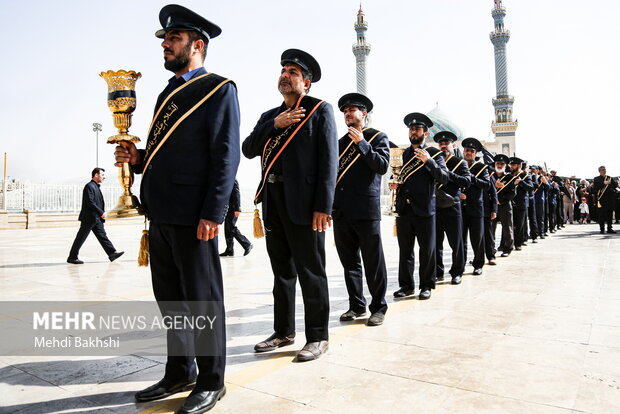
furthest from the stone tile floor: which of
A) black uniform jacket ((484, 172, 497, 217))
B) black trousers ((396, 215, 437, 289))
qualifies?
black uniform jacket ((484, 172, 497, 217))

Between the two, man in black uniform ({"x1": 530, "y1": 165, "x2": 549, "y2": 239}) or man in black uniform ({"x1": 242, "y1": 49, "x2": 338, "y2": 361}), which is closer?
man in black uniform ({"x1": 242, "y1": 49, "x2": 338, "y2": 361})

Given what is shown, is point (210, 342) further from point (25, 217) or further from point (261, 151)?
point (25, 217)

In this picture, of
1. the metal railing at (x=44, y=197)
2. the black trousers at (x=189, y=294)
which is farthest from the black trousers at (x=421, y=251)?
the metal railing at (x=44, y=197)

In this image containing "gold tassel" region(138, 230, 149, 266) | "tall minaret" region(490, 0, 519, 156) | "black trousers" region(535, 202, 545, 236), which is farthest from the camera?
"tall minaret" region(490, 0, 519, 156)

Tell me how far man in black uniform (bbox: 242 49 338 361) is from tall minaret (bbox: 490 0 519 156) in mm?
68606

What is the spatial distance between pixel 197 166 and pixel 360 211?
78.3 inches

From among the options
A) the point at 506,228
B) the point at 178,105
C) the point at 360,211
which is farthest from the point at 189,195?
the point at 506,228

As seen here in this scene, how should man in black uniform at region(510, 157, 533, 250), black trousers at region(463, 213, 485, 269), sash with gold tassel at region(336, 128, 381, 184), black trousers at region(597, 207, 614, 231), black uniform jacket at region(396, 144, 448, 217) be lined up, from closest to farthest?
sash with gold tassel at region(336, 128, 381, 184), black uniform jacket at region(396, 144, 448, 217), black trousers at region(463, 213, 485, 269), man in black uniform at region(510, 157, 533, 250), black trousers at region(597, 207, 614, 231)

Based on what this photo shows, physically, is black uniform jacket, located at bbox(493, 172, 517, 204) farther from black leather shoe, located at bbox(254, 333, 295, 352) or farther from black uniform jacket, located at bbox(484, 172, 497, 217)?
black leather shoe, located at bbox(254, 333, 295, 352)

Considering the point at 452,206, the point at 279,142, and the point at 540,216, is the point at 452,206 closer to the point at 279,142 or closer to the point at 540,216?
the point at 279,142

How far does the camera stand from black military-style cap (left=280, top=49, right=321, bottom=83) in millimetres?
3389

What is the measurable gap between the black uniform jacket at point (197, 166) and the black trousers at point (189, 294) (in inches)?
4.7

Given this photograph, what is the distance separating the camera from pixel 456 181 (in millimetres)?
6242

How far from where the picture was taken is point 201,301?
8.48ft
